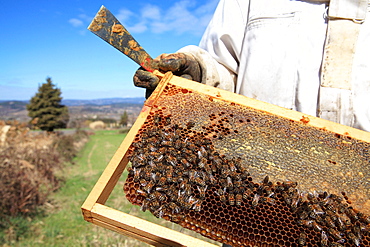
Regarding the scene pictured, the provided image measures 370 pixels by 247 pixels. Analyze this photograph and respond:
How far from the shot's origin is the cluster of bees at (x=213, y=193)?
2.16m

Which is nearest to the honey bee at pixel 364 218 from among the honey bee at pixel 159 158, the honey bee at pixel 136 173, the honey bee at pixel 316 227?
the honey bee at pixel 316 227

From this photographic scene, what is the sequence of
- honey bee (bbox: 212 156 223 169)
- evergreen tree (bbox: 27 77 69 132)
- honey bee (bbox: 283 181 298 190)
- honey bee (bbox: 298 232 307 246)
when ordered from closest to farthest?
1. honey bee (bbox: 298 232 307 246)
2. honey bee (bbox: 283 181 298 190)
3. honey bee (bbox: 212 156 223 169)
4. evergreen tree (bbox: 27 77 69 132)

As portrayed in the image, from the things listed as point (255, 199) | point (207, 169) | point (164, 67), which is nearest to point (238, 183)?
point (255, 199)

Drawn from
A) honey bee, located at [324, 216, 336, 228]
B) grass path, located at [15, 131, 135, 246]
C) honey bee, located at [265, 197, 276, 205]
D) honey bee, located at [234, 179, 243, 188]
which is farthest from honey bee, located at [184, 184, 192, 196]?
grass path, located at [15, 131, 135, 246]

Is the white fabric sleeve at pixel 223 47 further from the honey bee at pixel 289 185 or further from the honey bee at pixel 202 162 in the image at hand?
the honey bee at pixel 289 185

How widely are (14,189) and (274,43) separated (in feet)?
38.6

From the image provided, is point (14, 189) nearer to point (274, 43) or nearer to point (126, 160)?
point (126, 160)

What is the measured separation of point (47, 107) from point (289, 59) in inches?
1747

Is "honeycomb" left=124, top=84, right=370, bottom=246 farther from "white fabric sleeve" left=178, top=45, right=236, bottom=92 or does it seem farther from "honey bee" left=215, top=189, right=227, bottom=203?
"white fabric sleeve" left=178, top=45, right=236, bottom=92

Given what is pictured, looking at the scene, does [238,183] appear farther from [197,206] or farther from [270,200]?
[197,206]

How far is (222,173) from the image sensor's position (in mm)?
2387

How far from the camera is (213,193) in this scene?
2318mm

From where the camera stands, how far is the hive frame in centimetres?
208

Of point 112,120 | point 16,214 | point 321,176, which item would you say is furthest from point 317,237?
point 112,120
